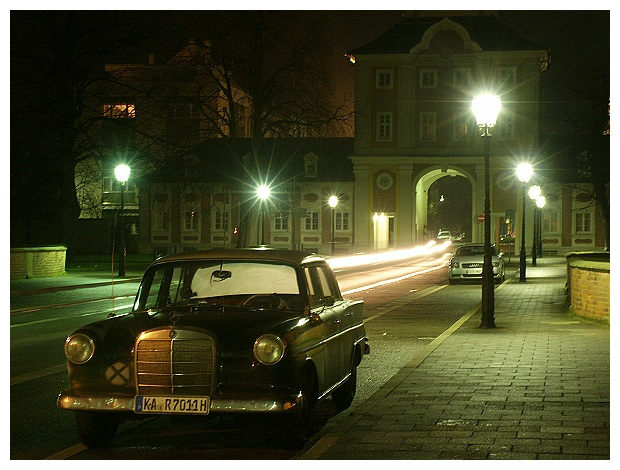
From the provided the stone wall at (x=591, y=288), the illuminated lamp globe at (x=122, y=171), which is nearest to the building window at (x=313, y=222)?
the illuminated lamp globe at (x=122, y=171)

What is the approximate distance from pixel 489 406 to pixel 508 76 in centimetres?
7006

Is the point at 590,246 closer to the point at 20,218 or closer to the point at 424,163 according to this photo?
the point at 424,163

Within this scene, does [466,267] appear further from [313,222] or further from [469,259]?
[313,222]

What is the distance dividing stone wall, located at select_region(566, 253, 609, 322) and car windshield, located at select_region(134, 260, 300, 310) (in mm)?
10370

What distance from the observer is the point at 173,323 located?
762 cm

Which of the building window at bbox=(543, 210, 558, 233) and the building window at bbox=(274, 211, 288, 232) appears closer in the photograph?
the building window at bbox=(543, 210, 558, 233)

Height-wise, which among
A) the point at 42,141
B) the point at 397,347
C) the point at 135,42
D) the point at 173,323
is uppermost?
the point at 135,42

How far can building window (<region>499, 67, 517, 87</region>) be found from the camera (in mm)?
76375

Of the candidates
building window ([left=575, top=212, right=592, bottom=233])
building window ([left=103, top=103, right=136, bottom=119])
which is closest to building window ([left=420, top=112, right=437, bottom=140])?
building window ([left=575, top=212, right=592, bottom=233])

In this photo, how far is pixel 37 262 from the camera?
38.9 m

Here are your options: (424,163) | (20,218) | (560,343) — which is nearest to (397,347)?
(560,343)

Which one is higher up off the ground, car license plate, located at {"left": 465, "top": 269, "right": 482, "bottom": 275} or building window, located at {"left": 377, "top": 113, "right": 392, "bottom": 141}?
building window, located at {"left": 377, "top": 113, "right": 392, "bottom": 141}

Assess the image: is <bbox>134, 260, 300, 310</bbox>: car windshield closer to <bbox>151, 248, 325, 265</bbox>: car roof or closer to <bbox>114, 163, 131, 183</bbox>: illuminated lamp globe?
<bbox>151, 248, 325, 265</bbox>: car roof

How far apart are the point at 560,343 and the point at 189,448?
29.0ft
